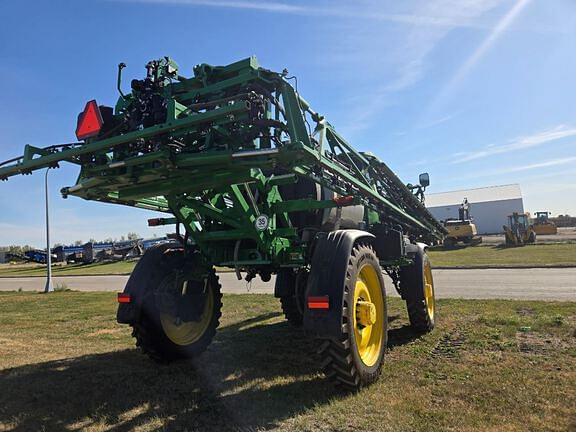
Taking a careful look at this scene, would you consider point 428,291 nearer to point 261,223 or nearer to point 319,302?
point 261,223

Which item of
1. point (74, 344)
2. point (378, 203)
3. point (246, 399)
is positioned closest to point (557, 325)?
point (378, 203)

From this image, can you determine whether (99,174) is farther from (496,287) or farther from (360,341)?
(496,287)

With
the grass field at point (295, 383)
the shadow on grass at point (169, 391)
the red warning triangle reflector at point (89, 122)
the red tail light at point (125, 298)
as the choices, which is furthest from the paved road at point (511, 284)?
the red warning triangle reflector at point (89, 122)

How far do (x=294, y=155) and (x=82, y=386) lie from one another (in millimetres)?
3423

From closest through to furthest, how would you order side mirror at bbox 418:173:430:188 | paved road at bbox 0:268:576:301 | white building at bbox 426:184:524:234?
side mirror at bbox 418:173:430:188 → paved road at bbox 0:268:576:301 → white building at bbox 426:184:524:234

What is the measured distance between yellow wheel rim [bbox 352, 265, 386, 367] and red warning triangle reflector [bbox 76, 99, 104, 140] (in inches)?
111

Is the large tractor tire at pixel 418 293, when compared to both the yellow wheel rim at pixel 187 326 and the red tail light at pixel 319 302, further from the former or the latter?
the red tail light at pixel 319 302

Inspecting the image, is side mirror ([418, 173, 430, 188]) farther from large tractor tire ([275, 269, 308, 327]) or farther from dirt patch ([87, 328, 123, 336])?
dirt patch ([87, 328, 123, 336])

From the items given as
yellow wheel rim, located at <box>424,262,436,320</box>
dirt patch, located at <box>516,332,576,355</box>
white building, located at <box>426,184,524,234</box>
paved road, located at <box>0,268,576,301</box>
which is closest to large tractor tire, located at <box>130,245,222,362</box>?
paved road, located at <box>0,268,576,301</box>

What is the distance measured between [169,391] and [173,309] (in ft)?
4.27

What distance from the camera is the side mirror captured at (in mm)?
8609

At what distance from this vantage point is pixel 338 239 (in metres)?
4.49

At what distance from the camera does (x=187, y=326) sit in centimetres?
590

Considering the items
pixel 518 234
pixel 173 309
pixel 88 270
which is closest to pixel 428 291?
pixel 173 309
